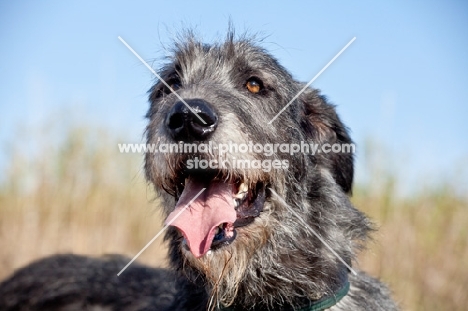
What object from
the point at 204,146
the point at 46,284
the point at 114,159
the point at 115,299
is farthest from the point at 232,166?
the point at 114,159

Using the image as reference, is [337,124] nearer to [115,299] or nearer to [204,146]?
[204,146]

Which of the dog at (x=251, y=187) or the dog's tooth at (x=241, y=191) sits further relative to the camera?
the dog's tooth at (x=241, y=191)

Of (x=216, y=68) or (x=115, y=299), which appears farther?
(x=115, y=299)

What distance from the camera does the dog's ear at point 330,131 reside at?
4.40 m

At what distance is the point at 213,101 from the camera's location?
11.6ft

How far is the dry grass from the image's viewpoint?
24.5 ft

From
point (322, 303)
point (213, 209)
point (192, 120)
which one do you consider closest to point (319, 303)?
point (322, 303)

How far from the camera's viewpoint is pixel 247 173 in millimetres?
3527

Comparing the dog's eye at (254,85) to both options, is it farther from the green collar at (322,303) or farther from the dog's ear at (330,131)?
the green collar at (322,303)

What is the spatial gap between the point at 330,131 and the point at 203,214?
1488 millimetres

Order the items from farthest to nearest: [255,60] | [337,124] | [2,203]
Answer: [2,203], [337,124], [255,60]

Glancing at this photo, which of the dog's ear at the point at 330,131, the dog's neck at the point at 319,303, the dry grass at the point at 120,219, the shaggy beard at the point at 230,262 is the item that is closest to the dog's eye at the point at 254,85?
the dog's ear at the point at 330,131

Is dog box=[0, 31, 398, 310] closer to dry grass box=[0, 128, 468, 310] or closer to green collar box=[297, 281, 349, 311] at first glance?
green collar box=[297, 281, 349, 311]

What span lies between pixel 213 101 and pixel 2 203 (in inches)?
273
